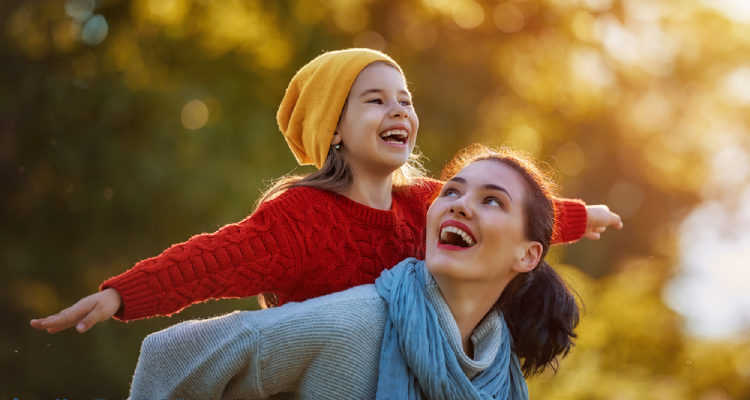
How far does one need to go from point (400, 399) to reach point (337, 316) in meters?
0.29

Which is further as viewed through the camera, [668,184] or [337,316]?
[668,184]

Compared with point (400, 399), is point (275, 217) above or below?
above

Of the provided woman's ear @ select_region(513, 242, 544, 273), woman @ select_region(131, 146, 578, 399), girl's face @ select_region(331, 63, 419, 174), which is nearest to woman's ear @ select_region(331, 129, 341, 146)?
girl's face @ select_region(331, 63, 419, 174)

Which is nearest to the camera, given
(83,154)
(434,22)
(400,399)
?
(400,399)

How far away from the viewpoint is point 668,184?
14562 millimetres

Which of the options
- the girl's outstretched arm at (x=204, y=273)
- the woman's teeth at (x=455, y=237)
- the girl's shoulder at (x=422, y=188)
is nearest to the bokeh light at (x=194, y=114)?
the girl's shoulder at (x=422, y=188)

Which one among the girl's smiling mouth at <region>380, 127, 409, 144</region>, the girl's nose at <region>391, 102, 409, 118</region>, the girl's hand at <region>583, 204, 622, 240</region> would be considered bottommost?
the girl's hand at <region>583, 204, 622, 240</region>

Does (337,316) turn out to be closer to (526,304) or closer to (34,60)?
(526,304)

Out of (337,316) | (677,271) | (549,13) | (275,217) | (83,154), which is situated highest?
(549,13)

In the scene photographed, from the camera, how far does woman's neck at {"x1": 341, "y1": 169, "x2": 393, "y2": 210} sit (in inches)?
111

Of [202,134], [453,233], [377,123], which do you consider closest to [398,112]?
[377,123]

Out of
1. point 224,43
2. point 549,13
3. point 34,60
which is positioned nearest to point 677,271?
point 549,13

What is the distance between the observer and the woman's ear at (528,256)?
2.49 meters

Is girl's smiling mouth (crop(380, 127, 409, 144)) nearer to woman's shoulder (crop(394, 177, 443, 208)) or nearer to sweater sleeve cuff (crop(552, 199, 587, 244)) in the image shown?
woman's shoulder (crop(394, 177, 443, 208))
